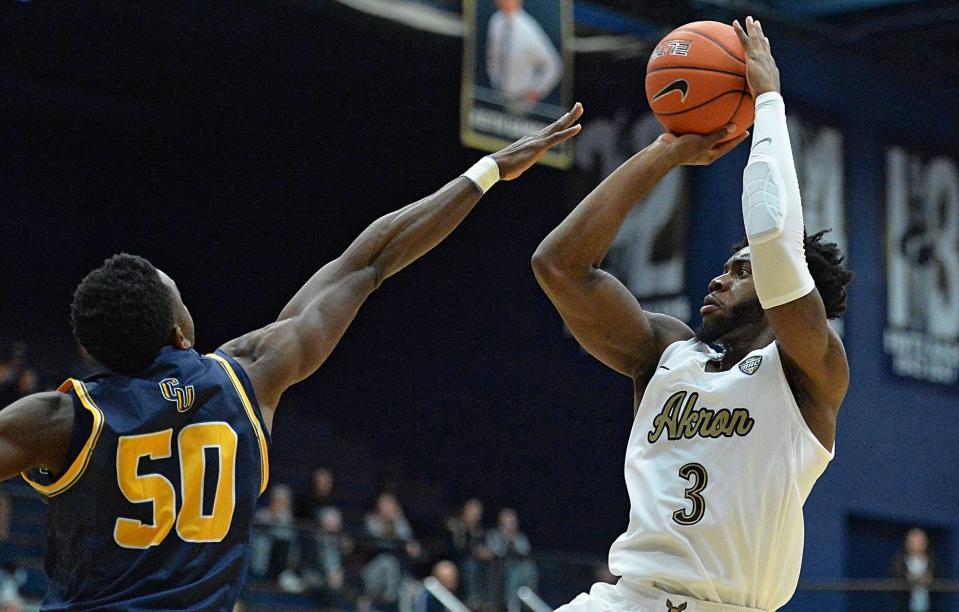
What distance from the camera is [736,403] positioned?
400cm

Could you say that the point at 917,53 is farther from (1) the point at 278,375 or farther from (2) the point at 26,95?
(1) the point at 278,375

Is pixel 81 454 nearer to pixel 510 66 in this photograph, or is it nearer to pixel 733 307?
pixel 733 307

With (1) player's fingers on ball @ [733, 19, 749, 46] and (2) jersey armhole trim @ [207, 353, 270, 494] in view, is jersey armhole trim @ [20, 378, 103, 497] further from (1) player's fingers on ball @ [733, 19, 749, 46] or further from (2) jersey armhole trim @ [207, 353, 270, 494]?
(1) player's fingers on ball @ [733, 19, 749, 46]

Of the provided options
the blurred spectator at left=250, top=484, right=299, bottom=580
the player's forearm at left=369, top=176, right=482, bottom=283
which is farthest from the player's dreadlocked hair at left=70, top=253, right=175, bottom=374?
the blurred spectator at left=250, top=484, right=299, bottom=580

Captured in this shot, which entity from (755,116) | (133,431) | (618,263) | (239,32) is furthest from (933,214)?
(133,431)

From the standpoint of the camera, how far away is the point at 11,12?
49.7ft

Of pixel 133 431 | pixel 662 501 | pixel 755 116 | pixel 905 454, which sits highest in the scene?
pixel 755 116

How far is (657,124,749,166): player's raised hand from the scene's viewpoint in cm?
437

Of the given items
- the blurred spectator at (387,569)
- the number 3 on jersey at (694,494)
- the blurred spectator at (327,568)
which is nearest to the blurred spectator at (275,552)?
the blurred spectator at (327,568)

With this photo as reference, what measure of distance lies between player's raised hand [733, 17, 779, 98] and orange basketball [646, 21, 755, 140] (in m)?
0.10

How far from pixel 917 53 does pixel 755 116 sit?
15.2 meters

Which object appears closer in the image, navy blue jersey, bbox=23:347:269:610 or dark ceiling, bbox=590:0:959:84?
navy blue jersey, bbox=23:347:269:610

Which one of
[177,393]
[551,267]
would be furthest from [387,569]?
[177,393]

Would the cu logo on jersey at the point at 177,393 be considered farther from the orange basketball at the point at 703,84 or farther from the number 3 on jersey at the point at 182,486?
the orange basketball at the point at 703,84
